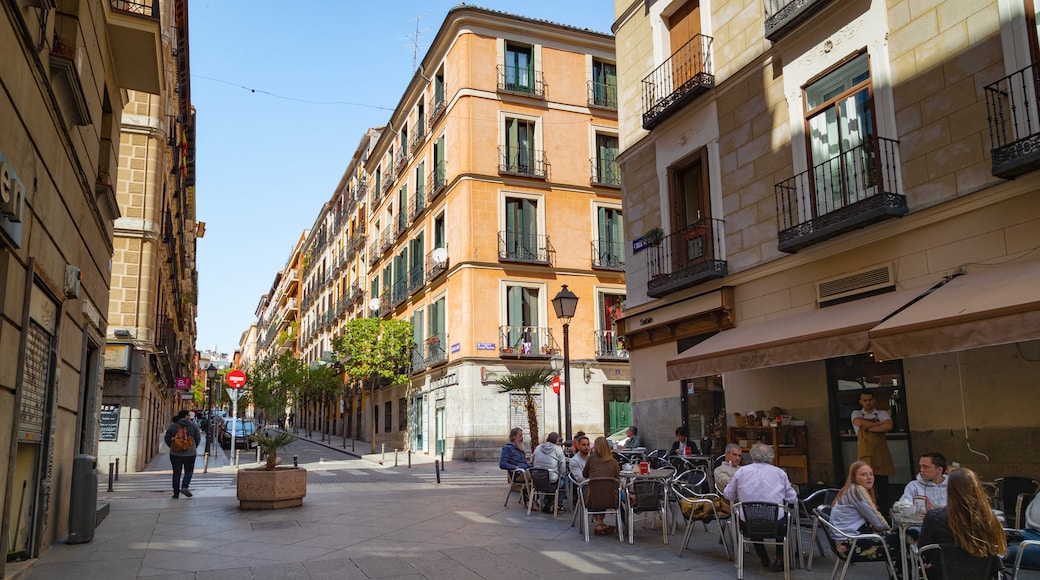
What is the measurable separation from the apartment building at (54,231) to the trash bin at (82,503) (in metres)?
0.03

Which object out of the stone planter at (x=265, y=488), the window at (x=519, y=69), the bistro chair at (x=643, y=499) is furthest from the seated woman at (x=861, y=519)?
the window at (x=519, y=69)

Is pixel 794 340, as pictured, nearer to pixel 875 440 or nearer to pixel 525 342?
pixel 875 440

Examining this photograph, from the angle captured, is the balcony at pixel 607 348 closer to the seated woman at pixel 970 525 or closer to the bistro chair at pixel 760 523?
the bistro chair at pixel 760 523

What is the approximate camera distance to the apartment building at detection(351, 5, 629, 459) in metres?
28.6

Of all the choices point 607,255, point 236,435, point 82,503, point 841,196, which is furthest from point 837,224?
point 236,435

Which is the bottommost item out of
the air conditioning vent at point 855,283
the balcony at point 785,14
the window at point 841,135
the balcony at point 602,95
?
the air conditioning vent at point 855,283

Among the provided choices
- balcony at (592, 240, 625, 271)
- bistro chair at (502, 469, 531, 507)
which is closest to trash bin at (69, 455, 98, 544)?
bistro chair at (502, 469, 531, 507)

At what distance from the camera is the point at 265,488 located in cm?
1257

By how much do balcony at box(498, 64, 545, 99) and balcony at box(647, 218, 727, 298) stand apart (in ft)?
53.9

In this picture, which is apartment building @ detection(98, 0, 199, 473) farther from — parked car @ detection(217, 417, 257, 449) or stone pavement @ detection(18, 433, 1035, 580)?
parked car @ detection(217, 417, 257, 449)

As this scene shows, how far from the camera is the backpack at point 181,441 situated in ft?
48.6

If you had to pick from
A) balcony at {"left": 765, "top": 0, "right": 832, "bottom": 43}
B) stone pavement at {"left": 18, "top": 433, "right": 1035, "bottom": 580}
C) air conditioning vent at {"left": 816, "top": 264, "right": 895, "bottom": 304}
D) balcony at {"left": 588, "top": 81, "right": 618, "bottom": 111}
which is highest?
balcony at {"left": 588, "top": 81, "right": 618, "bottom": 111}

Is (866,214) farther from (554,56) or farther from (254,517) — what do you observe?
(554,56)

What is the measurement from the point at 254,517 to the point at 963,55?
11.7 meters
